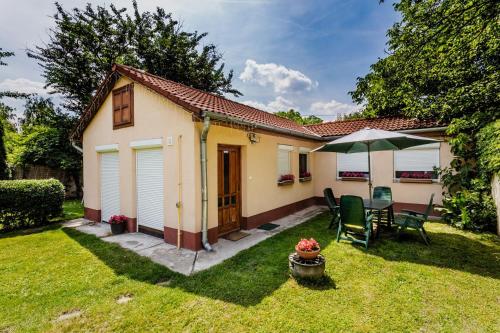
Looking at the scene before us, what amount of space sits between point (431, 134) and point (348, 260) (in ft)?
24.3

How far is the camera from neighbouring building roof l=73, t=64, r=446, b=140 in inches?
250

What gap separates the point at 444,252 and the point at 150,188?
796 cm

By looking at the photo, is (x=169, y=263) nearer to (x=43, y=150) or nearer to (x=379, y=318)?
(x=379, y=318)

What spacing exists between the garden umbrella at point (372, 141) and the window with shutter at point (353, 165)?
3.22m

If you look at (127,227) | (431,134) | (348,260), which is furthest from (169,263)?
(431,134)

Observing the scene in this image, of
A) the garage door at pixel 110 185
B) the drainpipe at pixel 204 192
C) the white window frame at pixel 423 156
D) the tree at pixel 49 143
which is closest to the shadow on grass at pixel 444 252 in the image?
the white window frame at pixel 423 156

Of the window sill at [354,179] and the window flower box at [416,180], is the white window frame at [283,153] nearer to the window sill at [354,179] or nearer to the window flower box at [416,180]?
the window sill at [354,179]

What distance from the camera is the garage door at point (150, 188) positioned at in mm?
6902

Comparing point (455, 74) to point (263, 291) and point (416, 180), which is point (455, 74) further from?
point (263, 291)

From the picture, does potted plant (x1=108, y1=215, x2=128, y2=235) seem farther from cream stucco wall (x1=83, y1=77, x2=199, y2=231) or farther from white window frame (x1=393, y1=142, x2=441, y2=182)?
white window frame (x1=393, y1=142, x2=441, y2=182)

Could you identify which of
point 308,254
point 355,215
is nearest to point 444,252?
point 355,215

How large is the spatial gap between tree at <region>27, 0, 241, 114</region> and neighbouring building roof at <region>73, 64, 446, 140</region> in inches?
378

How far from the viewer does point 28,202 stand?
28.2ft

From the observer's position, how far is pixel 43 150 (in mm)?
14695
